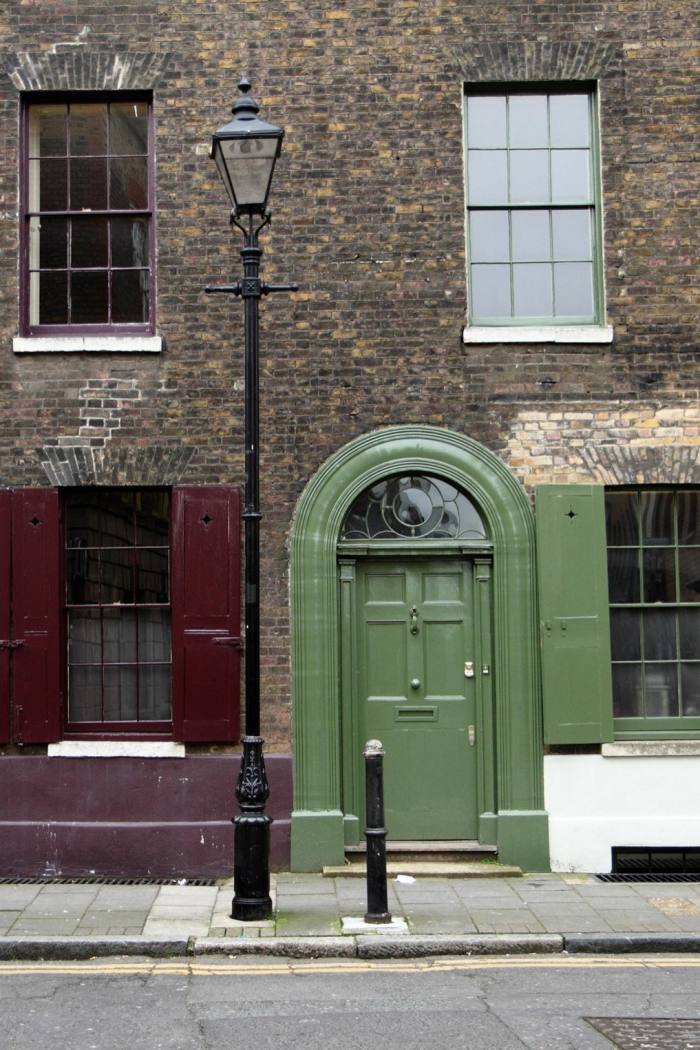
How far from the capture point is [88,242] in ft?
32.5

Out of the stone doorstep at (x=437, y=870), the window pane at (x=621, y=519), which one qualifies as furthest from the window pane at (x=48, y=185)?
the stone doorstep at (x=437, y=870)

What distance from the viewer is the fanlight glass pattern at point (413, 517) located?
384 inches

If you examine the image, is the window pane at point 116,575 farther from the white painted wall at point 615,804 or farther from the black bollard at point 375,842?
the white painted wall at point 615,804

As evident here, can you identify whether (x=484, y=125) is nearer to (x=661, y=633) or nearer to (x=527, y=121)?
(x=527, y=121)

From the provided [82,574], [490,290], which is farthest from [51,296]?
[490,290]

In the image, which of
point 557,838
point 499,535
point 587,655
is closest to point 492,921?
point 557,838

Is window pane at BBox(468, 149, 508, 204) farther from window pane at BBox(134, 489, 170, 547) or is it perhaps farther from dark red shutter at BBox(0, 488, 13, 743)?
dark red shutter at BBox(0, 488, 13, 743)

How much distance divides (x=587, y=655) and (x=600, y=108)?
455cm

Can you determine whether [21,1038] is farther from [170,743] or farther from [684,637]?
[684,637]

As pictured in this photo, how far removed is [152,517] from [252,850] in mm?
3135

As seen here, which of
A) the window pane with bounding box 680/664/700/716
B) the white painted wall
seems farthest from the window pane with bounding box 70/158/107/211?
the window pane with bounding box 680/664/700/716

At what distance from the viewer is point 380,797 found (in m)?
7.76

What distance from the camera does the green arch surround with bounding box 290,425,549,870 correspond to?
9.34 m

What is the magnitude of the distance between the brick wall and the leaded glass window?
549mm
